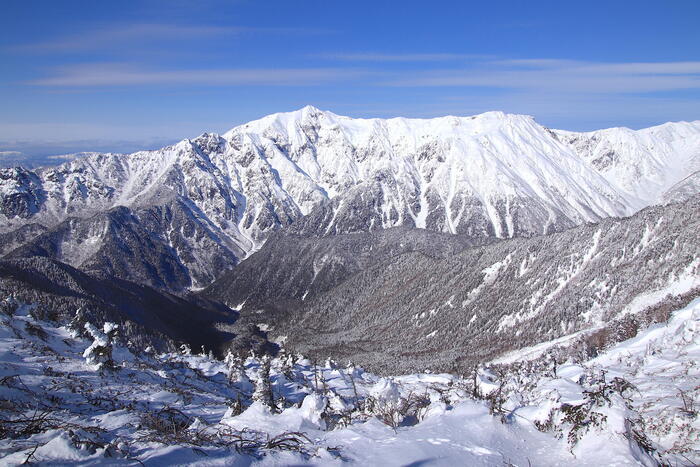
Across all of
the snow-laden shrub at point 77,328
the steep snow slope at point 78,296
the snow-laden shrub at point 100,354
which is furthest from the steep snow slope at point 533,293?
the snow-laden shrub at point 100,354

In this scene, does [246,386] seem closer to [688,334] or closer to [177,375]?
[177,375]

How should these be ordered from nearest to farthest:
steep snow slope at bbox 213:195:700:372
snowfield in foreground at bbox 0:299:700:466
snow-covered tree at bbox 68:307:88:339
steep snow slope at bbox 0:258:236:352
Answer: snowfield in foreground at bbox 0:299:700:466, snow-covered tree at bbox 68:307:88:339, steep snow slope at bbox 213:195:700:372, steep snow slope at bbox 0:258:236:352

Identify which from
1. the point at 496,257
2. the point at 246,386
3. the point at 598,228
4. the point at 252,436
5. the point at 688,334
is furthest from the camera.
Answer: the point at 496,257

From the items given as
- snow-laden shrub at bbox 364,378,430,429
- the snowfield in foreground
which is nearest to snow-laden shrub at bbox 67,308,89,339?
the snowfield in foreground

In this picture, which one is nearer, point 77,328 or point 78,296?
point 77,328

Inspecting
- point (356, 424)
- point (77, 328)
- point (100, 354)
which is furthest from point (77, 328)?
point (356, 424)

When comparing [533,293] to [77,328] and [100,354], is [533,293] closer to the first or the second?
[77,328]

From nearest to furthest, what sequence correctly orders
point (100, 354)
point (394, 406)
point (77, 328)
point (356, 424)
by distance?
point (356, 424)
point (394, 406)
point (100, 354)
point (77, 328)

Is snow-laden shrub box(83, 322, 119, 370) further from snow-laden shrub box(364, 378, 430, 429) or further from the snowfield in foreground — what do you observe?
snow-laden shrub box(364, 378, 430, 429)

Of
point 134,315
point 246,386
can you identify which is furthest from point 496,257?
point 246,386

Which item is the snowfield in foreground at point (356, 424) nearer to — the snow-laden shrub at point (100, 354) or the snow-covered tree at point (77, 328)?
the snow-laden shrub at point (100, 354)

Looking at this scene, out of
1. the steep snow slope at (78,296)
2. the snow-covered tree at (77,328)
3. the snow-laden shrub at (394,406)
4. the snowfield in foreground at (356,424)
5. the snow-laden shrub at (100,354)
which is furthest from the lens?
the steep snow slope at (78,296)
